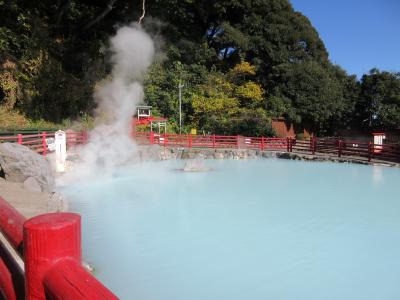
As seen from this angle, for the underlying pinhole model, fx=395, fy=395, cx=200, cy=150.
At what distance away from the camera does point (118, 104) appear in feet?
76.3

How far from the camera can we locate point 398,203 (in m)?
9.29

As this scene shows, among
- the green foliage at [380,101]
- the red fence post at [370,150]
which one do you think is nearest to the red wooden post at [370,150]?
the red fence post at [370,150]

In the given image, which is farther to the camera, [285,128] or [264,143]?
[285,128]

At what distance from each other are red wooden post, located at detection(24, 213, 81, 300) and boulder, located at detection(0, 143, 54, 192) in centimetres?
733

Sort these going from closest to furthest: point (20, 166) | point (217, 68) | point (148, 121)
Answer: point (20, 166)
point (148, 121)
point (217, 68)

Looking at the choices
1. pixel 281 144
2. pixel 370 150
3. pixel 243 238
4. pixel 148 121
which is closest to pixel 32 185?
pixel 243 238

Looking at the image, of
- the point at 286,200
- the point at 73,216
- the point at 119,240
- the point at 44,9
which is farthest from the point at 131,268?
the point at 44,9

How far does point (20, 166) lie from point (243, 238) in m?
4.82

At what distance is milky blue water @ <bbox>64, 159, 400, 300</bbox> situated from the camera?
4.75 m

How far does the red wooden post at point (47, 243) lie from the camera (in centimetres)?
113

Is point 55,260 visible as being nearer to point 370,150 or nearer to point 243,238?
point 243,238

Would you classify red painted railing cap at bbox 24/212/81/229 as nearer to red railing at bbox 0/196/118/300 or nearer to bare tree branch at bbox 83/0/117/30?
red railing at bbox 0/196/118/300

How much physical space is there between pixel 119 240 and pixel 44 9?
757 inches

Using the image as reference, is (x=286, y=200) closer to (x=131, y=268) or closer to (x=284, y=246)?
(x=284, y=246)
